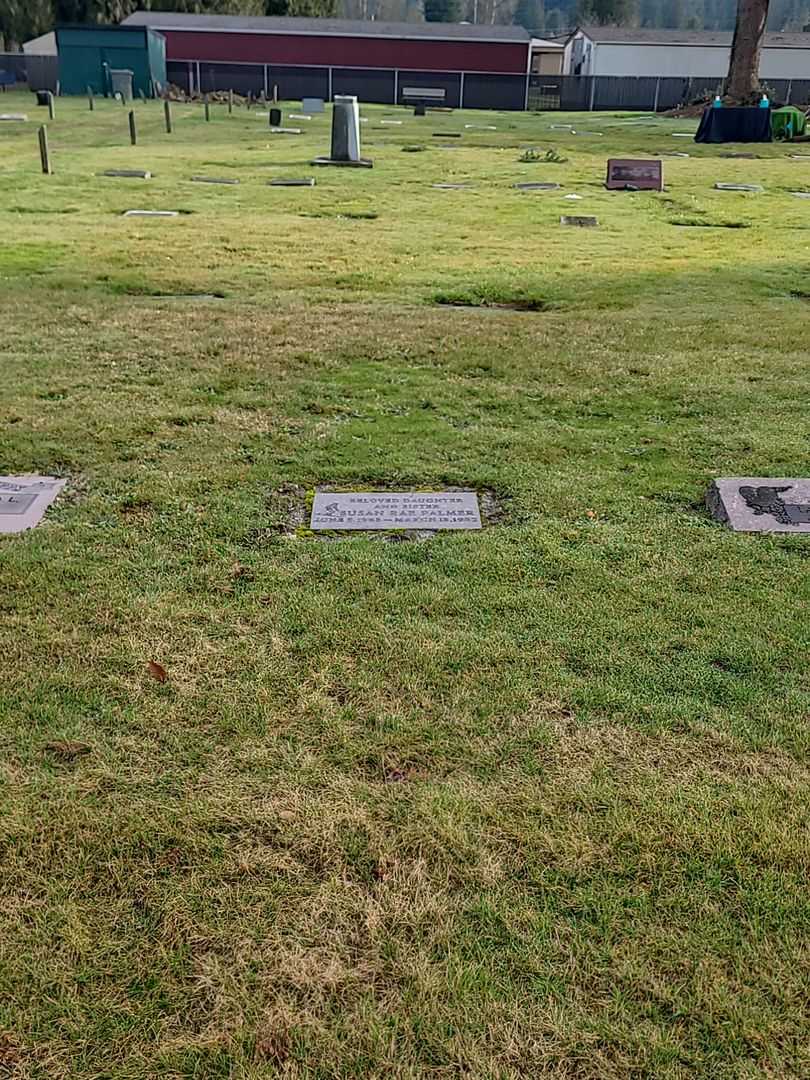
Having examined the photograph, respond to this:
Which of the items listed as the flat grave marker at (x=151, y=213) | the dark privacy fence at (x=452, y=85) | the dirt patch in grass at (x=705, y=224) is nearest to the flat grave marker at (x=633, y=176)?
the dirt patch in grass at (x=705, y=224)

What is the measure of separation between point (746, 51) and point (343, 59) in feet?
77.5

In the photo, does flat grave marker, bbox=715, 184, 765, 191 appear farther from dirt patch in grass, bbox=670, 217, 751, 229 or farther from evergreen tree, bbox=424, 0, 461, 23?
evergreen tree, bbox=424, 0, 461, 23

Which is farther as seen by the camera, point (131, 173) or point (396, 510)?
point (131, 173)

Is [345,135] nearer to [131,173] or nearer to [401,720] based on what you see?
[131,173]

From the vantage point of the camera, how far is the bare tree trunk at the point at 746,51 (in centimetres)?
3183

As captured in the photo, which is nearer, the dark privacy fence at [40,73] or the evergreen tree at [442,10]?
the dark privacy fence at [40,73]

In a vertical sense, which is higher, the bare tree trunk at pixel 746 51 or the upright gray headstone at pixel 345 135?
the bare tree trunk at pixel 746 51

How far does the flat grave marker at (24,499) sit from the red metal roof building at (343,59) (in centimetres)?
4790

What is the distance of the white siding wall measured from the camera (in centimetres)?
5484

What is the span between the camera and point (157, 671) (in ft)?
10.3

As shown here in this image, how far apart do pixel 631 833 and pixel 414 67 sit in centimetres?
5256

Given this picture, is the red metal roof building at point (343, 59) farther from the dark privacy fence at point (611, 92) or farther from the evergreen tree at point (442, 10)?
the evergreen tree at point (442, 10)

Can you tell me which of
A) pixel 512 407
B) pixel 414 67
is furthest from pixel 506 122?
pixel 512 407

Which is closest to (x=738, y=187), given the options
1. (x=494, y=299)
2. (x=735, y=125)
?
(x=494, y=299)
